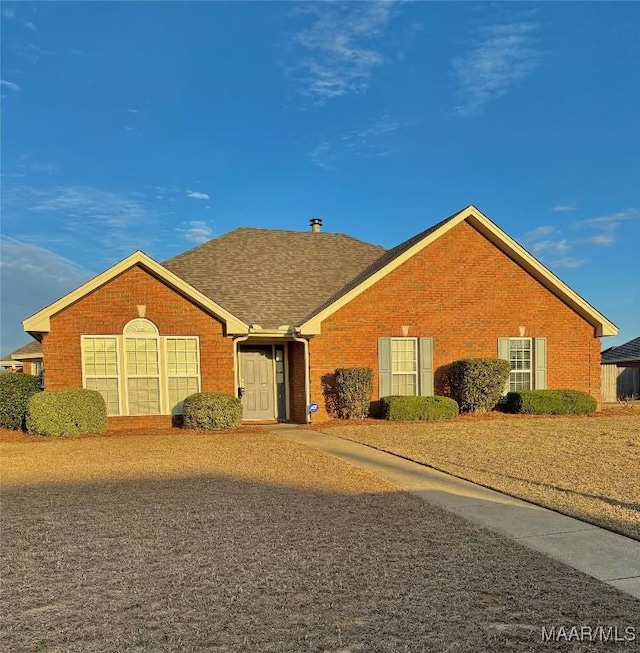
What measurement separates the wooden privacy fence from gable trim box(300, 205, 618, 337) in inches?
377

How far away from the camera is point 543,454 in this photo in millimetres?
9758

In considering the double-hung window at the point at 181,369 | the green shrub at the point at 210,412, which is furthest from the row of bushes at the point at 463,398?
the double-hung window at the point at 181,369

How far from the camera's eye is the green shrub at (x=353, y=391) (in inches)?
590

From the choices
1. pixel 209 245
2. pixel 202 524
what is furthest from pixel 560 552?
pixel 209 245

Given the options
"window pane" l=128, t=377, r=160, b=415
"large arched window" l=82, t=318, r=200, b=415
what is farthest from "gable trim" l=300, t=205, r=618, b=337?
"window pane" l=128, t=377, r=160, b=415

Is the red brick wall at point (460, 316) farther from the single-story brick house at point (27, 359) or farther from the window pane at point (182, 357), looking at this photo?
the single-story brick house at point (27, 359)

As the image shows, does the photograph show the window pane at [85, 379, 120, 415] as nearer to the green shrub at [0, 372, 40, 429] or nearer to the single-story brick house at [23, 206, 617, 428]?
the single-story brick house at [23, 206, 617, 428]

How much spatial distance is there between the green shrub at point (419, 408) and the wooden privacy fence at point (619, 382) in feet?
46.8

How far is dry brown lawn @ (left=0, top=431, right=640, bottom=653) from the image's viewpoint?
3436 millimetres

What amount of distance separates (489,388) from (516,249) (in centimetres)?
437

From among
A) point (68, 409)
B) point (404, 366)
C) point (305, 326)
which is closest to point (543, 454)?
point (404, 366)

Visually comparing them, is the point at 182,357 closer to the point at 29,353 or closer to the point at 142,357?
the point at 142,357

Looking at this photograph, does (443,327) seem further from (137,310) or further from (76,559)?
(76,559)

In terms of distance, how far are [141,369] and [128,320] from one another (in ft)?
4.38
